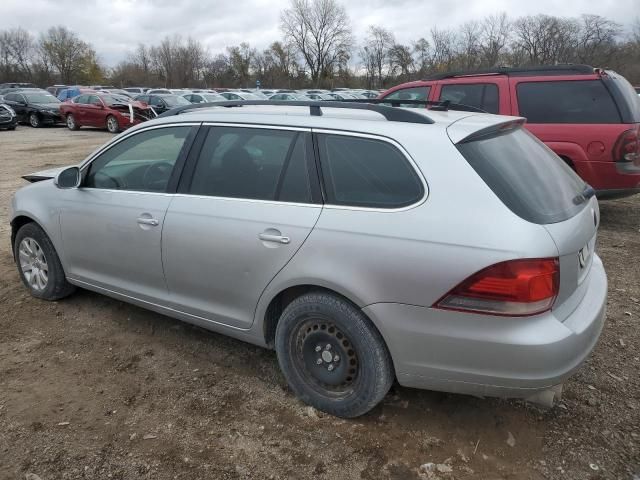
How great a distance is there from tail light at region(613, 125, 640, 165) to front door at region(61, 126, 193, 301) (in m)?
4.90

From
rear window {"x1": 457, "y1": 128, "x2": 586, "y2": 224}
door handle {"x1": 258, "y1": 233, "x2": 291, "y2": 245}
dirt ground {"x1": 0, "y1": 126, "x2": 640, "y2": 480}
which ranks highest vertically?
rear window {"x1": 457, "y1": 128, "x2": 586, "y2": 224}

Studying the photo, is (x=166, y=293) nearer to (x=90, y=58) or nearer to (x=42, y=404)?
(x=42, y=404)

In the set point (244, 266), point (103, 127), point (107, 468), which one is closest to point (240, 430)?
point (107, 468)

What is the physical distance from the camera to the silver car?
7.62 feet

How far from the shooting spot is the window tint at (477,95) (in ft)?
22.0

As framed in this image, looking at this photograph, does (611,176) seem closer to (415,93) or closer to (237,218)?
(415,93)

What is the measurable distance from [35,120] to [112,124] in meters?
5.93

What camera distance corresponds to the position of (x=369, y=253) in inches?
98.3

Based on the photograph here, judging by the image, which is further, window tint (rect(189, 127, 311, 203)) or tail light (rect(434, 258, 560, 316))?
window tint (rect(189, 127, 311, 203))

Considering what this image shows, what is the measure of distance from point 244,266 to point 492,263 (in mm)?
1362

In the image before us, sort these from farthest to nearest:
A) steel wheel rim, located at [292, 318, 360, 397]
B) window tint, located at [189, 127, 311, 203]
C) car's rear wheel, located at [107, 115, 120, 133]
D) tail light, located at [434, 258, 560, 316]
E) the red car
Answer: car's rear wheel, located at [107, 115, 120, 133]
the red car
window tint, located at [189, 127, 311, 203]
steel wheel rim, located at [292, 318, 360, 397]
tail light, located at [434, 258, 560, 316]

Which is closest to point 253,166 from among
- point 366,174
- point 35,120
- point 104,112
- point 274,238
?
point 274,238

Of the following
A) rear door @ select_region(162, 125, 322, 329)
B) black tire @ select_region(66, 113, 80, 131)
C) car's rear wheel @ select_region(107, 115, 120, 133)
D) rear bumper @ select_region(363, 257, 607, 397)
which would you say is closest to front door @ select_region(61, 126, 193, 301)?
rear door @ select_region(162, 125, 322, 329)

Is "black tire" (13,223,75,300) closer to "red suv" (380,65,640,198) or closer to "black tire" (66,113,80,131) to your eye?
"red suv" (380,65,640,198)
